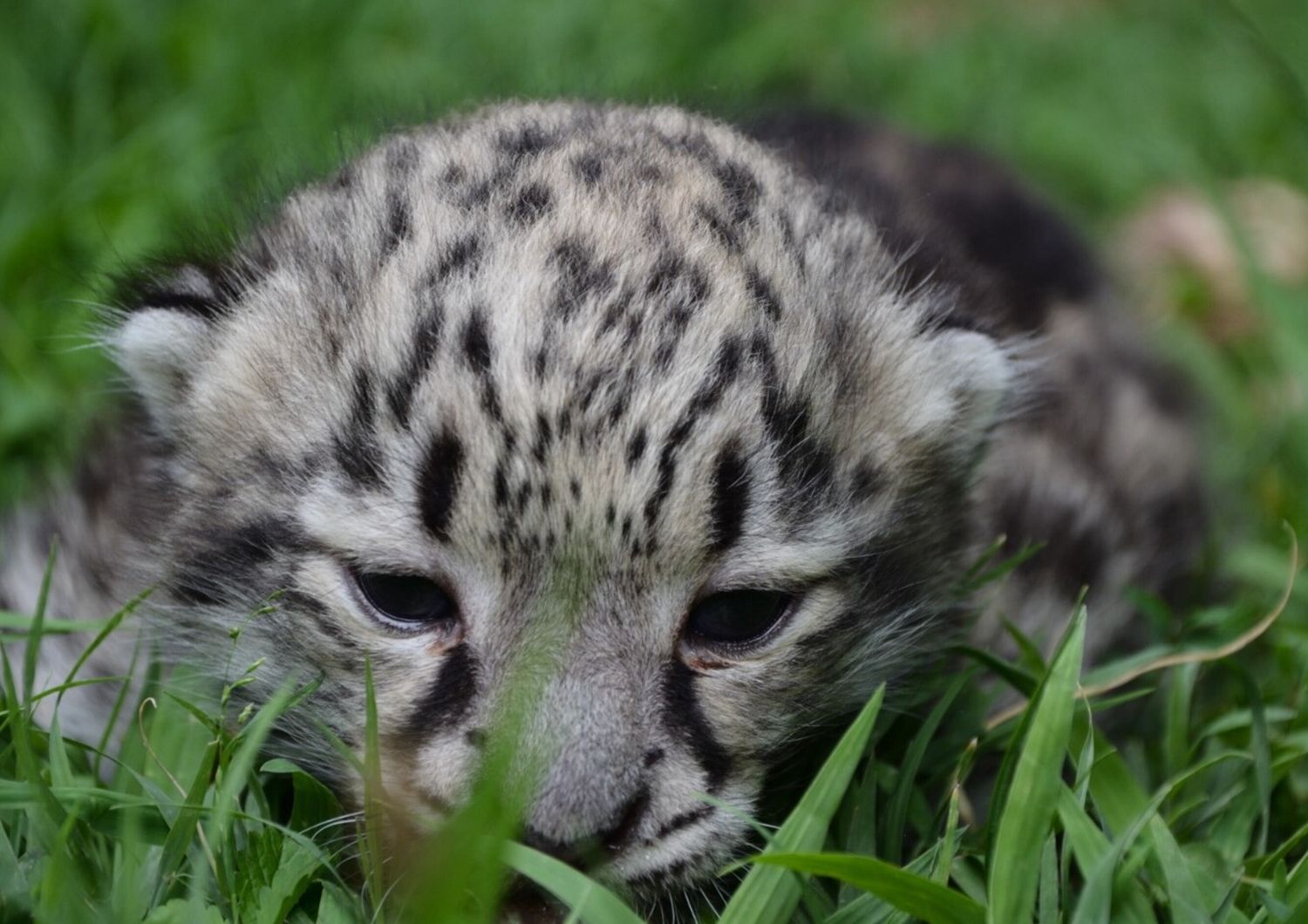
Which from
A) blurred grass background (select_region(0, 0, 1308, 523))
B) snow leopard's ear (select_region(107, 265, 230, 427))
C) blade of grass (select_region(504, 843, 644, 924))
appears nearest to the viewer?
blade of grass (select_region(504, 843, 644, 924))

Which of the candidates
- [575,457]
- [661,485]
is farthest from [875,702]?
[575,457]

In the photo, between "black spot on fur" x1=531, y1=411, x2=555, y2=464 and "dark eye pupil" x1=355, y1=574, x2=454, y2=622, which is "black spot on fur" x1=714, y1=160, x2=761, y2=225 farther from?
"dark eye pupil" x1=355, y1=574, x2=454, y2=622

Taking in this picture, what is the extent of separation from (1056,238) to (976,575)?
6.93 ft

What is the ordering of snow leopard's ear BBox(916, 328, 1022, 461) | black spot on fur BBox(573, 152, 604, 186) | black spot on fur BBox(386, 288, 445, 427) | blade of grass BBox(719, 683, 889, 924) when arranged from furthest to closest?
1. snow leopard's ear BBox(916, 328, 1022, 461)
2. black spot on fur BBox(573, 152, 604, 186)
3. black spot on fur BBox(386, 288, 445, 427)
4. blade of grass BBox(719, 683, 889, 924)

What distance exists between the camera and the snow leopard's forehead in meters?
2.84

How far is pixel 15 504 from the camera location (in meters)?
4.44

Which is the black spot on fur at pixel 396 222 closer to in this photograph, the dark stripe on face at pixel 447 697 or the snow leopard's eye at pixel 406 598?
the snow leopard's eye at pixel 406 598

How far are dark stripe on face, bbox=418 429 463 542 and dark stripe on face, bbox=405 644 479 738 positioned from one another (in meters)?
0.23

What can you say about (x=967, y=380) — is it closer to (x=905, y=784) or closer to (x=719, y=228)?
(x=719, y=228)

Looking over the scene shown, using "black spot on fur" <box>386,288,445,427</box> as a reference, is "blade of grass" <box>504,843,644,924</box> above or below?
below

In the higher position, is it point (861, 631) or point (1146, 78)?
point (1146, 78)

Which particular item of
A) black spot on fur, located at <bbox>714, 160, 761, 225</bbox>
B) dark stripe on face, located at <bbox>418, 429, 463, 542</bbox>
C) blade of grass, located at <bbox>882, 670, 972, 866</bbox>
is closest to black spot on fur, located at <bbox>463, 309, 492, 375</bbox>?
dark stripe on face, located at <bbox>418, 429, 463, 542</bbox>

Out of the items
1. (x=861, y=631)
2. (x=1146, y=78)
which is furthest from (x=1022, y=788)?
(x=1146, y=78)

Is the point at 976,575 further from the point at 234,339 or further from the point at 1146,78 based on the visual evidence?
the point at 1146,78
